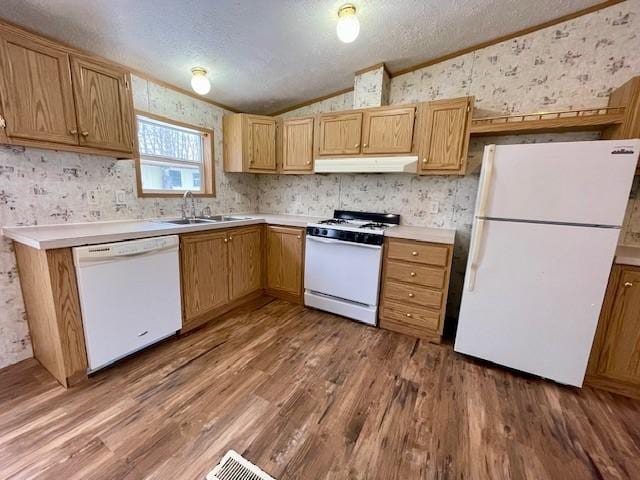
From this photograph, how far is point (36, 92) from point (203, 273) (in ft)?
5.07

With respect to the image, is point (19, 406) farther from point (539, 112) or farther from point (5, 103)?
point (539, 112)

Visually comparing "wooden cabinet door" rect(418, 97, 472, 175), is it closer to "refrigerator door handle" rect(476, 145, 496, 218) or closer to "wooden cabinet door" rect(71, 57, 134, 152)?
"refrigerator door handle" rect(476, 145, 496, 218)

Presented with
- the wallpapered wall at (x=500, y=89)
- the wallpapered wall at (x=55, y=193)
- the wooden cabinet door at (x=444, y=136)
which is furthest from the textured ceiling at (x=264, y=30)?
the wooden cabinet door at (x=444, y=136)

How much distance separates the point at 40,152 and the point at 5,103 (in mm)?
444

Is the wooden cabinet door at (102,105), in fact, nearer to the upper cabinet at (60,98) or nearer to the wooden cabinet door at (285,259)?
the upper cabinet at (60,98)

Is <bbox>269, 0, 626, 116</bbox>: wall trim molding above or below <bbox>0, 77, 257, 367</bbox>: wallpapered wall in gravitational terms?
above

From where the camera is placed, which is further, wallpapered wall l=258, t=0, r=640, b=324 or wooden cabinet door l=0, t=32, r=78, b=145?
wallpapered wall l=258, t=0, r=640, b=324

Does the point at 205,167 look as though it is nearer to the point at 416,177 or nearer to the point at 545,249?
the point at 416,177

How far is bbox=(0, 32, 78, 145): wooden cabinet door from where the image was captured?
4.74ft

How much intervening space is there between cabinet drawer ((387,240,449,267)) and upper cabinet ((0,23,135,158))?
2265 mm

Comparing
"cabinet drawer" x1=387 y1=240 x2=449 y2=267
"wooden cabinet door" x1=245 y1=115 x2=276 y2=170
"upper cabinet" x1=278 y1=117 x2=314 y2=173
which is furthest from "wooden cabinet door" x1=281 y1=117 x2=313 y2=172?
"cabinet drawer" x1=387 y1=240 x2=449 y2=267

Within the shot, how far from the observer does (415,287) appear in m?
2.33

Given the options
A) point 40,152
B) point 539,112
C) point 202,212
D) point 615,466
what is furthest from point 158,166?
point 615,466

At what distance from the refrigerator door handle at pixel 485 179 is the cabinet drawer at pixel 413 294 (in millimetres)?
763
